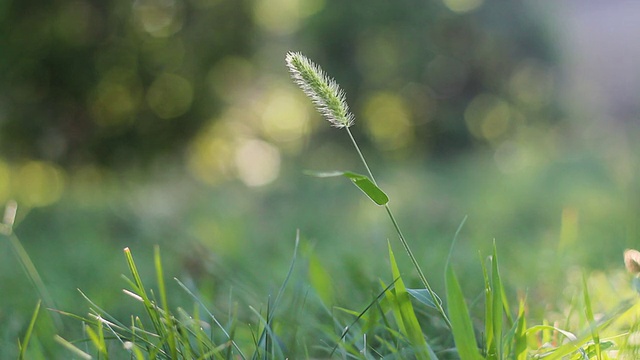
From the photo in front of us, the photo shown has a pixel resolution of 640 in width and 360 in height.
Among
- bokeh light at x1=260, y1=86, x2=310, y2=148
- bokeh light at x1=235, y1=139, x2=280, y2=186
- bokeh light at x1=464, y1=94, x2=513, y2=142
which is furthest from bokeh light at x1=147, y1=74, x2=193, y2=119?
bokeh light at x1=464, y1=94, x2=513, y2=142

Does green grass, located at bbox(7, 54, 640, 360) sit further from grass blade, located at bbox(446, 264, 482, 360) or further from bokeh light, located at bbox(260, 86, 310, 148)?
bokeh light, located at bbox(260, 86, 310, 148)

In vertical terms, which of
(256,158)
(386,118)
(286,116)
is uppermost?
(386,118)

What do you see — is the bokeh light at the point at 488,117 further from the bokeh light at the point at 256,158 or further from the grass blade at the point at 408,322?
the grass blade at the point at 408,322

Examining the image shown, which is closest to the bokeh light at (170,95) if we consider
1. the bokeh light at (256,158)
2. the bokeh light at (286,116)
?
the bokeh light at (256,158)

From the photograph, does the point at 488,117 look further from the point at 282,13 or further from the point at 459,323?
the point at 459,323

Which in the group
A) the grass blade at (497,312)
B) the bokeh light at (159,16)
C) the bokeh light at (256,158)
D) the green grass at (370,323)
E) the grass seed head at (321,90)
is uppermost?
the grass seed head at (321,90)

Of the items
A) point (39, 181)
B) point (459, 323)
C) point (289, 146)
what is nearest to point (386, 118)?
point (289, 146)
